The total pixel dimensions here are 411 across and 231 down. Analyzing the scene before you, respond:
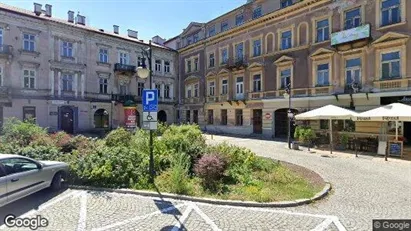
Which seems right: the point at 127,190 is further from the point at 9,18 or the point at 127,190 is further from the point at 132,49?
the point at 132,49

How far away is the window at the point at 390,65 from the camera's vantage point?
18.1m

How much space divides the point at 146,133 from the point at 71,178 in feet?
16.1

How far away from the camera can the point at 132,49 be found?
35188mm

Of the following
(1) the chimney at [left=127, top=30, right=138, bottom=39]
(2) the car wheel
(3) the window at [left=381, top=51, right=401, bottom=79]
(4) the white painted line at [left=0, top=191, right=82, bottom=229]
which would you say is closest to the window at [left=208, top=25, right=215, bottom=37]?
(1) the chimney at [left=127, top=30, right=138, bottom=39]

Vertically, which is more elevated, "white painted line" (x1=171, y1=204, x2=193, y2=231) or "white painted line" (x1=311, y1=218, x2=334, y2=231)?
"white painted line" (x1=171, y1=204, x2=193, y2=231)

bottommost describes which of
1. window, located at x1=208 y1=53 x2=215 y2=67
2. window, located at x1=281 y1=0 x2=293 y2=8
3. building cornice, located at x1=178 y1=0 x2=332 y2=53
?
window, located at x1=208 y1=53 x2=215 y2=67

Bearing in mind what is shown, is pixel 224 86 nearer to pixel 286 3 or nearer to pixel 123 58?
pixel 286 3

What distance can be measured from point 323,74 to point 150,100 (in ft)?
59.4

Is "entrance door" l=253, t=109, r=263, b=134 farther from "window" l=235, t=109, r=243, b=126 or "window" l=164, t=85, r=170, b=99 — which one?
"window" l=164, t=85, r=170, b=99

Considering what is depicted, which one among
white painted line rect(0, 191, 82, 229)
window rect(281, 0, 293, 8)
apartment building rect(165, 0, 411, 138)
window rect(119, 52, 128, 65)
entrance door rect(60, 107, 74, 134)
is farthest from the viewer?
window rect(119, 52, 128, 65)

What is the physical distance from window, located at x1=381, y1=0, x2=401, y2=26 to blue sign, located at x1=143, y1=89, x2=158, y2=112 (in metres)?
18.1

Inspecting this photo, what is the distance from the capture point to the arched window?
32.8 meters

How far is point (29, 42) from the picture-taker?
87.4 ft

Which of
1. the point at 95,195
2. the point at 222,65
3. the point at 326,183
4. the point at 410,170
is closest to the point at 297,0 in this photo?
the point at 222,65
